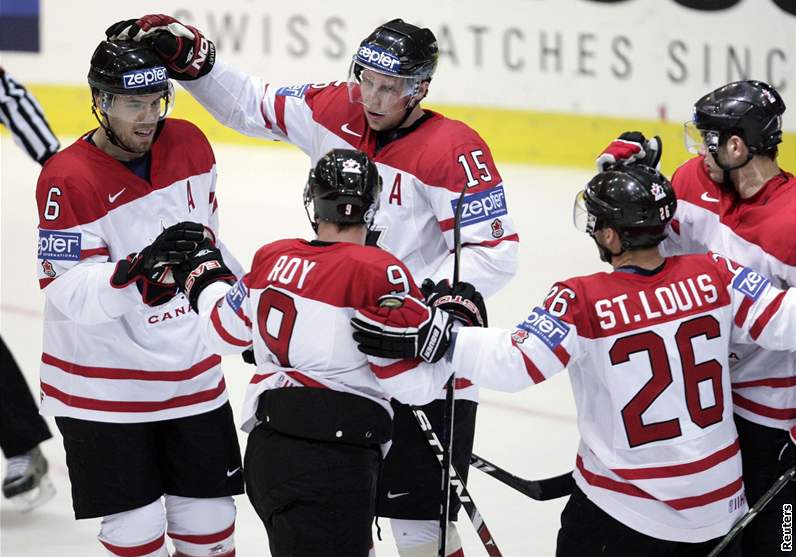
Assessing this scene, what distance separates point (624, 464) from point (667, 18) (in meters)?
5.57

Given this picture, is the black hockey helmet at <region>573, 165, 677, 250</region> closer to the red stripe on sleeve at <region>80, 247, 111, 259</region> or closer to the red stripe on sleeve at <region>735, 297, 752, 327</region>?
the red stripe on sleeve at <region>735, 297, 752, 327</region>

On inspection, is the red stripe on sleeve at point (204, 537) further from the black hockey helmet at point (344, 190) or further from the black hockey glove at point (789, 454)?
the black hockey glove at point (789, 454)

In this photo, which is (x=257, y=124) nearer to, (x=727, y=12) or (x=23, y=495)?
(x=23, y=495)

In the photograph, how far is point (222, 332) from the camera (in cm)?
275

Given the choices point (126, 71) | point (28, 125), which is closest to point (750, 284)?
point (126, 71)

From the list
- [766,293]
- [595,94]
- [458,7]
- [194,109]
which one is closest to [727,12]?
[595,94]

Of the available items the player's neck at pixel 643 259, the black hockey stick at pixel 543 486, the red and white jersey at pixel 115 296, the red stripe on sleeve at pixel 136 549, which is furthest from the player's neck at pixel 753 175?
the red stripe on sleeve at pixel 136 549

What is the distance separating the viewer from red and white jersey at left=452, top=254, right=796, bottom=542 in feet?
8.51

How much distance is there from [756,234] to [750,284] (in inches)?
11.2

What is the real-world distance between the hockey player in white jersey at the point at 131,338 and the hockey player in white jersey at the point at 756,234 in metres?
1.19

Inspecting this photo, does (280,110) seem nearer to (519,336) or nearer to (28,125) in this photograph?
(519,336)

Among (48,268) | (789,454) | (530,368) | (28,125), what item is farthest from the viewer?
(28,125)

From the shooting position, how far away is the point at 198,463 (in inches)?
129

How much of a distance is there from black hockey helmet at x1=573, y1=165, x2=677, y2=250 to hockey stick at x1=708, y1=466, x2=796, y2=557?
2.07 feet
